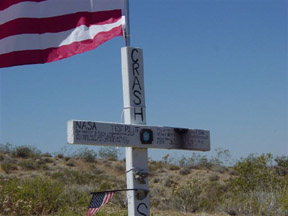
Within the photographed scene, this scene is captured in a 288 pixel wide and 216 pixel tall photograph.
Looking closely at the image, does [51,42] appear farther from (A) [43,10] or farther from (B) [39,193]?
(B) [39,193]

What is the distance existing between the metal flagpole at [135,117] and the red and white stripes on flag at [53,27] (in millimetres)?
537

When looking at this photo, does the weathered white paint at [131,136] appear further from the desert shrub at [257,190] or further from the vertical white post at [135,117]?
the desert shrub at [257,190]

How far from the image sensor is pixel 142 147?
199 inches

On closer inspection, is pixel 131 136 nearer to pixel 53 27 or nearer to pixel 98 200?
→ pixel 98 200

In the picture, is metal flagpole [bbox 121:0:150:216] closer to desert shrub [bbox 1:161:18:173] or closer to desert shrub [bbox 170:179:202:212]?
desert shrub [bbox 170:179:202:212]

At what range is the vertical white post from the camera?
5.09 metres

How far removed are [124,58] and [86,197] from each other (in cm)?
644

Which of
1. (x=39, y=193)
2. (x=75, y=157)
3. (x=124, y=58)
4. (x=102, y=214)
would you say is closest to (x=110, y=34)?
(x=124, y=58)

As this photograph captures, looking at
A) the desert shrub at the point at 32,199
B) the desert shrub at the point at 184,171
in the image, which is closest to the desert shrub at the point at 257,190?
the desert shrub at the point at 32,199

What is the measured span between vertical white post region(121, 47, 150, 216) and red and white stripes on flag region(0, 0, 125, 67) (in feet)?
1.76

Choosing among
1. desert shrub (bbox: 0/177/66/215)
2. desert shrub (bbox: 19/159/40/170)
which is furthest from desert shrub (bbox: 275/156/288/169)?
desert shrub (bbox: 0/177/66/215)

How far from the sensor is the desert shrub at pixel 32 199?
1036 cm

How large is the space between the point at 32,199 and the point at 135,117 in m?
6.20

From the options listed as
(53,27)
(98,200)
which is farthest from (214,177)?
(98,200)
